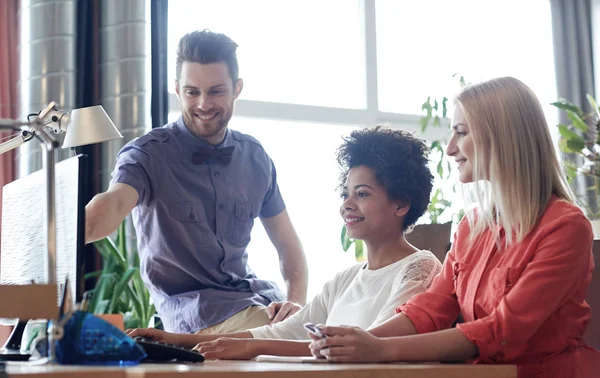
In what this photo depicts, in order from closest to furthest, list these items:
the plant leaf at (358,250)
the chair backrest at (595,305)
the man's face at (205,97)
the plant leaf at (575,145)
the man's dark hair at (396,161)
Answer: the chair backrest at (595,305) < the man's dark hair at (396,161) < the man's face at (205,97) < the plant leaf at (575,145) < the plant leaf at (358,250)

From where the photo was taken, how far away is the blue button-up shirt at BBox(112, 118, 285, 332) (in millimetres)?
2670

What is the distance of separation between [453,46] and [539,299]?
438 centimetres

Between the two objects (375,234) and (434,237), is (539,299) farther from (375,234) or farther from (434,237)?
(434,237)

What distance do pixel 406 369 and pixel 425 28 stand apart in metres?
4.65

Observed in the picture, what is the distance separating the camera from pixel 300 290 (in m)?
3.00

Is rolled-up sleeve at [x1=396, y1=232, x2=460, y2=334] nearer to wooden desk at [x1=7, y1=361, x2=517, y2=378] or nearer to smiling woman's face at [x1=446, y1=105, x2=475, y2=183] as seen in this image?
smiling woman's face at [x1=446, y1=105, x2=475, y2=183]

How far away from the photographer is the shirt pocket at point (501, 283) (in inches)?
63.7

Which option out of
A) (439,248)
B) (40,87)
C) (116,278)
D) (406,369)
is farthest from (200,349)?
(40,87)

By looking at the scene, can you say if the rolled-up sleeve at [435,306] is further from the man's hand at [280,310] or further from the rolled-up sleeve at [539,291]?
the man's hand at [280,310]

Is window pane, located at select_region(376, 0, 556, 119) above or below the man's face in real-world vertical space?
above

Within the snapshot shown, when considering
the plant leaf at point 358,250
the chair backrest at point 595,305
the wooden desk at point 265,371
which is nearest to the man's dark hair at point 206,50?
the chair backrest at point 595,305

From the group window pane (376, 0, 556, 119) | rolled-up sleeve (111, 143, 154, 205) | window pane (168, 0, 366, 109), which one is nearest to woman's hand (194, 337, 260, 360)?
rolled-up sleeve (111, 143, 154, 205)

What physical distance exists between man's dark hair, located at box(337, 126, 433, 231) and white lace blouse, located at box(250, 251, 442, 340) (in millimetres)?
183

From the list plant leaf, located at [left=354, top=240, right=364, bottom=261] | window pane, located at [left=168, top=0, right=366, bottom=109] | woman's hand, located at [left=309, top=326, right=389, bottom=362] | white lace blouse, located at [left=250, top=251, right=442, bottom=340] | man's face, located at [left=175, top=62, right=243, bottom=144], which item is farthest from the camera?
window pane, located at [left=168, top=0, right=366, bottom=109]
